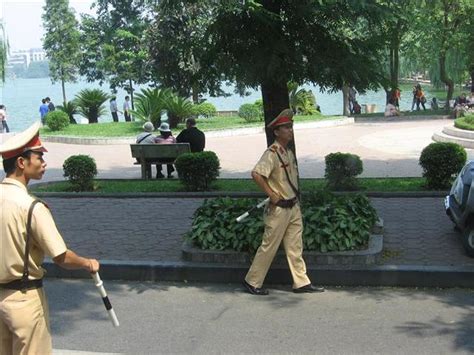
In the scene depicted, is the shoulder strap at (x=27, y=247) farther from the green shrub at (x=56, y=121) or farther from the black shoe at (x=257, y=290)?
the green shrub at (x=56, y=121)

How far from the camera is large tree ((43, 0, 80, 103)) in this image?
40219mm

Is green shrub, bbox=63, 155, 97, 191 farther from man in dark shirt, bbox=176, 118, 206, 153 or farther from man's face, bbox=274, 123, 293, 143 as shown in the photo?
man's face, bbox=274, 123, 293, 143

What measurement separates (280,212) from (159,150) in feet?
22.6

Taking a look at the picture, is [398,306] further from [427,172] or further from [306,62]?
[427,172]

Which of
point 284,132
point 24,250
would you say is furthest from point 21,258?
point 284,132

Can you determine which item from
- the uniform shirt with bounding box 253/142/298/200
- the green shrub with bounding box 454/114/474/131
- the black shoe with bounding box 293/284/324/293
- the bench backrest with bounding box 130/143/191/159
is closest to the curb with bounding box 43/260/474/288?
the black shoe with bounding box 293/284/324/293

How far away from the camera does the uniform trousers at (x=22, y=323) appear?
3084 millimetres

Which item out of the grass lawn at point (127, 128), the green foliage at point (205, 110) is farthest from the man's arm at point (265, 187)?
the green foliage at point (205, 110)

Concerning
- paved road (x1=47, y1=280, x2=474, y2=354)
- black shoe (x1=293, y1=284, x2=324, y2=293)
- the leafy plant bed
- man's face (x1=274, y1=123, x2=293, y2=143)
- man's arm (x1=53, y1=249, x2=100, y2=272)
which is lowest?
paved road (x1=47, y1=280, x2=474, y2=354)

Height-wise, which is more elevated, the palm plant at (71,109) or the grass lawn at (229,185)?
the palm plant at (71,109)

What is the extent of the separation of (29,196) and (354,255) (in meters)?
3.83

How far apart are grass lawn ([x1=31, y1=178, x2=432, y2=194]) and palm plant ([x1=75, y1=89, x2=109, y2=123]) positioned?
16.5 meters

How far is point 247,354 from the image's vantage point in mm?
4543

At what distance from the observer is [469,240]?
20.8 ft
